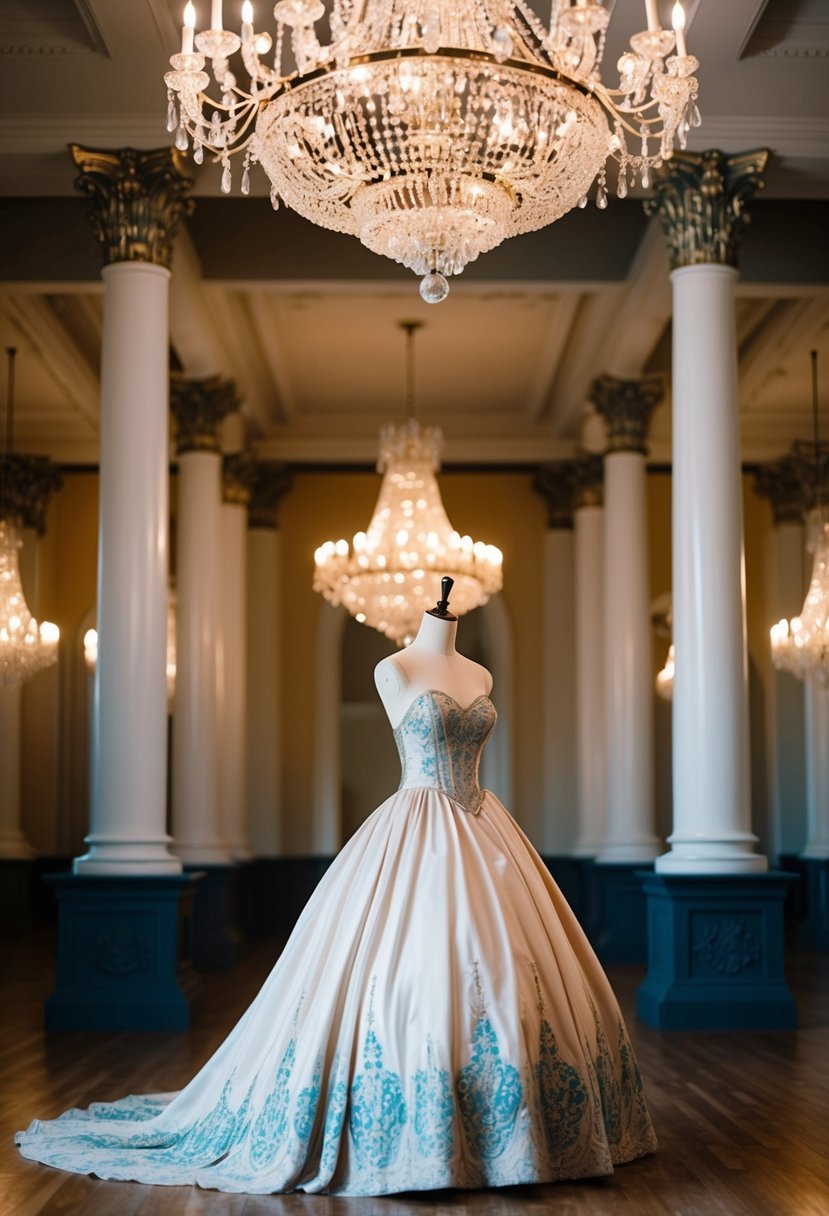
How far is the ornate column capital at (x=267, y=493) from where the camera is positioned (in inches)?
577

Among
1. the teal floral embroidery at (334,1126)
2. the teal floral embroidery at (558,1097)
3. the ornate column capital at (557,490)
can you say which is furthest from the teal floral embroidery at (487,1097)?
the ornate column capital at (557,490)

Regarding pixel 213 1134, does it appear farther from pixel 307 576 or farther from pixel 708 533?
pixel 307 576

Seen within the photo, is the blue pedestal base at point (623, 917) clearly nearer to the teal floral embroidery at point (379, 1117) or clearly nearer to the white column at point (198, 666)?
the white column at point (198, 666)

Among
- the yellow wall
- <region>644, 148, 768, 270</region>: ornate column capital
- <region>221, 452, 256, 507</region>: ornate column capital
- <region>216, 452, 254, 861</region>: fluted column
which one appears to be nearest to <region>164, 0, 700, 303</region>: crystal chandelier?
<region>644, 148, 768, 270</region>: ornate column capital

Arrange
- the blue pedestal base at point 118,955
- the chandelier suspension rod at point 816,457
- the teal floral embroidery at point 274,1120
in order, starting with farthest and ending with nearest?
the chandelier suspension rod at point 816,457
the blue pedestal base at point 118,955
the teal floral embroidery at point 274,1120

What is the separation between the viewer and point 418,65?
463cm

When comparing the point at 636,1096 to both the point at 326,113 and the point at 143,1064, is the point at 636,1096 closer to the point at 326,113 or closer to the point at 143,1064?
the point at 143,1064

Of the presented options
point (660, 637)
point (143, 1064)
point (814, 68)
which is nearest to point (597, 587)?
point (660, 637)

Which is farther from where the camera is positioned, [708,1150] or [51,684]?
[51,684]

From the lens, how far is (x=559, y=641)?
14.7m

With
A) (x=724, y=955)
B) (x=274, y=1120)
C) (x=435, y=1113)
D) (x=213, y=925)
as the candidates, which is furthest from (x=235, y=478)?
(x=435, y=1113)

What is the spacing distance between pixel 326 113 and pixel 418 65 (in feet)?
1.20

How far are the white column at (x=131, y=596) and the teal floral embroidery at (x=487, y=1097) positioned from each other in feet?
12.0

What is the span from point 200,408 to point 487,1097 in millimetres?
8144
